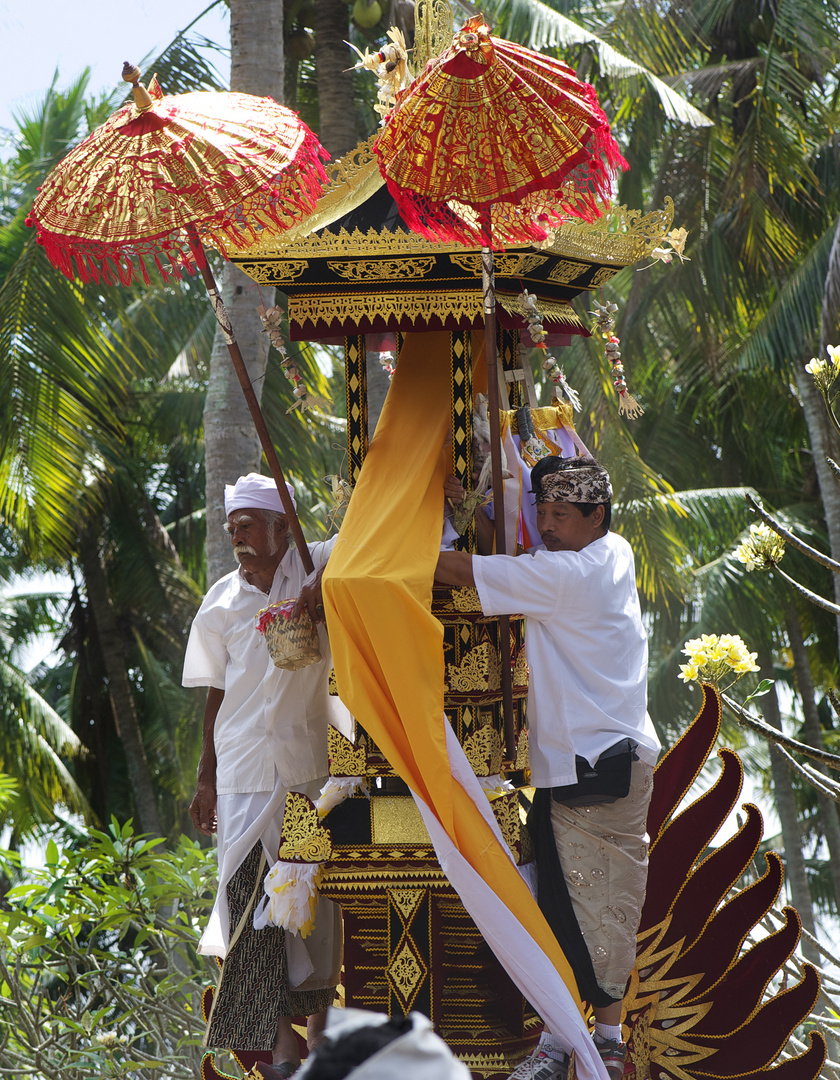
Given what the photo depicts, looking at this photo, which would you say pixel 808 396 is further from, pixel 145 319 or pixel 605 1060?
pixel 605 1060

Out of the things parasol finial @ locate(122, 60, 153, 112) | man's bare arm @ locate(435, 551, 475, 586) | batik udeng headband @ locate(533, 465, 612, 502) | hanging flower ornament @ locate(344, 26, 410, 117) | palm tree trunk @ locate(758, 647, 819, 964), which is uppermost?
hanging flower ornament @ locate(344, 26, 410, 117)

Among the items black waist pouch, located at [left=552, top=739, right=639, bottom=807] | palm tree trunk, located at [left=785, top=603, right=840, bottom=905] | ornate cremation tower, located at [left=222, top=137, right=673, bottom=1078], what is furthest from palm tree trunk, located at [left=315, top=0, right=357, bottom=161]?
palm tree trunk, located at [left=785, top=603, right=840, bottom=905]

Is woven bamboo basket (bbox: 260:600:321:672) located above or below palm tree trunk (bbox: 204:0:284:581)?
below

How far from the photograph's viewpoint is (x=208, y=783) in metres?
5.29

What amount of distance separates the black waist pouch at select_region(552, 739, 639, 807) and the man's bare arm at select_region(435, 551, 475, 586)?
29.4 inches

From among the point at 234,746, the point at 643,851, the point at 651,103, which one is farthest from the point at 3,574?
the point at 643,851

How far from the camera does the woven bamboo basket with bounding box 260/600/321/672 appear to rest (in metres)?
4.51

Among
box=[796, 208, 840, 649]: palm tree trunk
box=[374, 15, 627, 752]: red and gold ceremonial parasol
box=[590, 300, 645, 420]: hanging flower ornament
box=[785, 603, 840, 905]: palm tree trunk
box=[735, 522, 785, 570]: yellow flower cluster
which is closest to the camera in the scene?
box=[374, 15, 627, 752]: red and gold ceremonial parasol

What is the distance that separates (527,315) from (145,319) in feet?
38.3

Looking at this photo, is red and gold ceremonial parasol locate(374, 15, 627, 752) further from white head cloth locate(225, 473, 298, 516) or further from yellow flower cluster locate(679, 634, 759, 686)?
yellow flower cluster locate(679, 634, 759, 686)

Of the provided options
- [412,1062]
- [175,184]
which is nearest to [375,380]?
[175,184]

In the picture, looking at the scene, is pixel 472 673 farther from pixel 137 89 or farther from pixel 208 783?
pixel 137 89

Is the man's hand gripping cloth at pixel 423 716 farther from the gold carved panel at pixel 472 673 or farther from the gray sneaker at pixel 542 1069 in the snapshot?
the gold carved panel at pixel 472 673

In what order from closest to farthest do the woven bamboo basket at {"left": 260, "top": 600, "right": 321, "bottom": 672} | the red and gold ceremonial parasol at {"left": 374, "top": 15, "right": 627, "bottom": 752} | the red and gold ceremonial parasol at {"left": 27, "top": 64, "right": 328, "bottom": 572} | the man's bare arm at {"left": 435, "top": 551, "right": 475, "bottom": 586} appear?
the red and gold ceremonial parasol at {"left": 374, "top": 15, "right": 627, "bottom": 752}, the red and gold ceremonial parasol at {"left": 27, "top": 64, "right": 328, "bottom": 572}, the man's bare arm at {"left": 435, "top": 551, "right": 475, "bottom": 586}, the woven bamboo basket at {"left": 260, "top": 600, "right": 321, "bottom": 672}
